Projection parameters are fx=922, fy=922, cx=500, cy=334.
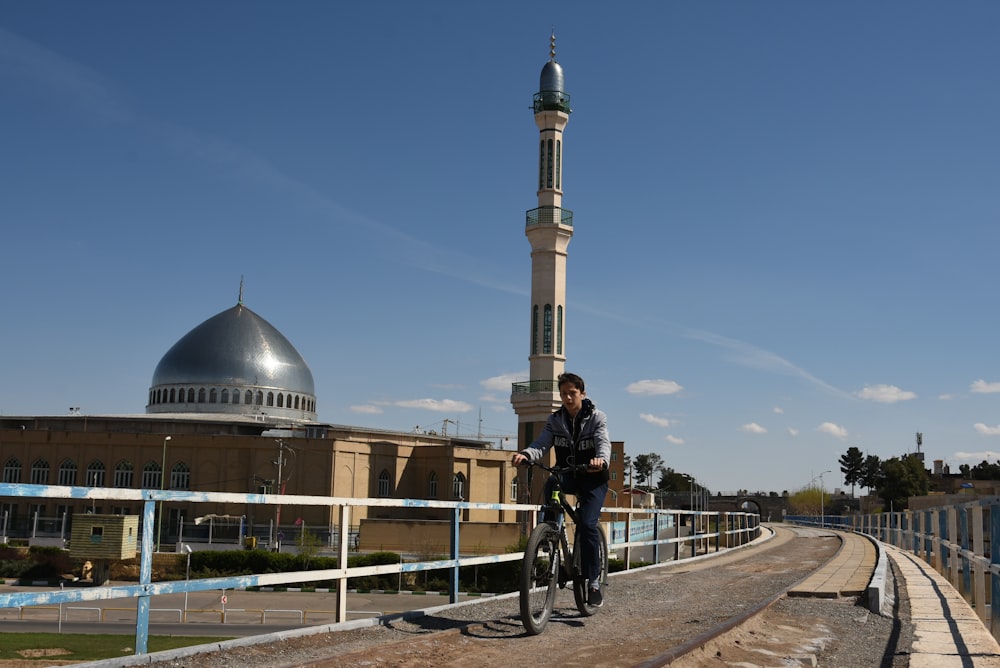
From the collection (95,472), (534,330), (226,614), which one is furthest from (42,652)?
(95,472)

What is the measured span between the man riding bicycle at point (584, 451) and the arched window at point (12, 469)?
6574cm

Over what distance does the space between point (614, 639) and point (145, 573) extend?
10.4ft

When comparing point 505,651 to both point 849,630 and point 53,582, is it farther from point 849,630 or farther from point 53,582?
point 53,582

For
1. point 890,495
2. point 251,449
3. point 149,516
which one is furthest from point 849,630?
point 890,495

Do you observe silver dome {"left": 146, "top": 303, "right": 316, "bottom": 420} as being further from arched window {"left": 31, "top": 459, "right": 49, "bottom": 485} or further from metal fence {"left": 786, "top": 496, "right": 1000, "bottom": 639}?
metal fence {"left": 786, "top": 496, "right": 1000, "bottom": 639}

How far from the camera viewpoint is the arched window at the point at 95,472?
61938 millimetres

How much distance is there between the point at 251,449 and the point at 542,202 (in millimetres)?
25293

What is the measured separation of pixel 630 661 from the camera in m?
5.43

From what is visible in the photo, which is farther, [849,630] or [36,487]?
[849,630]

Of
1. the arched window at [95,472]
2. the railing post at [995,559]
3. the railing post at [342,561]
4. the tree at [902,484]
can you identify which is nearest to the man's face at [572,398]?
the railing post at [342,561]

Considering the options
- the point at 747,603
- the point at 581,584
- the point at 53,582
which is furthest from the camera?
the point at 53,582

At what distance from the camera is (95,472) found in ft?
206

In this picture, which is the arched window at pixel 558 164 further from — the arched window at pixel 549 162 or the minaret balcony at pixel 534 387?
the minaret balcony at pixel 534 387

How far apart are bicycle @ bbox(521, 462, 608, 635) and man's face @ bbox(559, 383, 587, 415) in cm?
49
